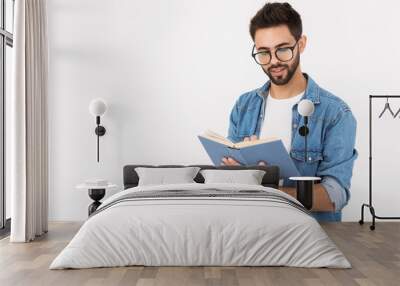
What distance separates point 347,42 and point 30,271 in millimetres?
4662

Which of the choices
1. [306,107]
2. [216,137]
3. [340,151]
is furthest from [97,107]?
[340,151]

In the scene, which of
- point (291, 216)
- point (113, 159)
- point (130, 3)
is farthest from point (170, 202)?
point (130, 3)

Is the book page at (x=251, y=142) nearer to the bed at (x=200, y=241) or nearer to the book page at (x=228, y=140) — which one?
the book page at (x=228, y=140)

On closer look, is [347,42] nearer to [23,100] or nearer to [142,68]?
[142,68]

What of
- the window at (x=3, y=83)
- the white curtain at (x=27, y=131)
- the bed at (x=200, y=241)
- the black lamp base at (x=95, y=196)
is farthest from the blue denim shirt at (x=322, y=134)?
the window at (x=3, y=83)

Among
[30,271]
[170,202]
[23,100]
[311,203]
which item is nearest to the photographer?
[30,271]

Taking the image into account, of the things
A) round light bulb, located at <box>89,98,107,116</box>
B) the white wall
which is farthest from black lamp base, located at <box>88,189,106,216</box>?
round light bulb, located at <box>89,98,107,116</box>

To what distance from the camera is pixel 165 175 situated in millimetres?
6551

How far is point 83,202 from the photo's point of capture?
7.21 metres

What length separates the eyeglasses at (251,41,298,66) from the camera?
7023 millimetres

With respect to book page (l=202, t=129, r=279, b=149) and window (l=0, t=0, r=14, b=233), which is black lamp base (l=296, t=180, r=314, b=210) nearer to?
book page (l=202, t=129, r=279, b=149)

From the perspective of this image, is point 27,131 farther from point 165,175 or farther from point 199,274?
point 199,274

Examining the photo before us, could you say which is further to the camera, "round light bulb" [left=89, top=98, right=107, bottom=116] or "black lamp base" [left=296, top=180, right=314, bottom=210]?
"round light bulb" [left=89, top=98, right=107, bottom=116]

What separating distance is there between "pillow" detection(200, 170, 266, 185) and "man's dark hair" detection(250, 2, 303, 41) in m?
1.83
